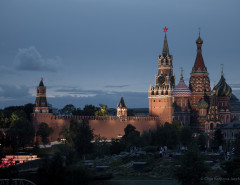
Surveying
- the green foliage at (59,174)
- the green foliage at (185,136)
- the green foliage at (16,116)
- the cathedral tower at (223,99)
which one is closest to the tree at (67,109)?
the green foliage at (16,116)

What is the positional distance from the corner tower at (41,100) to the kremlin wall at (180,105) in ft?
19.3

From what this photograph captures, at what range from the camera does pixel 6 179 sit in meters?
36.6

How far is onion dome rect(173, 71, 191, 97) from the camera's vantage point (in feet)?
330

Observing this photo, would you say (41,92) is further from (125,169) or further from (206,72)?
(125,169)

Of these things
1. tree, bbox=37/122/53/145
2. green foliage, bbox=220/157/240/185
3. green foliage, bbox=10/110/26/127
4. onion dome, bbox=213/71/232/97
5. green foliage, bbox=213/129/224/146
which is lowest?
green foliage, bbox=220/157/240/185

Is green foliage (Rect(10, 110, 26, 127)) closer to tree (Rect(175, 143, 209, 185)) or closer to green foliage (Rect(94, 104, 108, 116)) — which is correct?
green foliage (Rect(94, 104, 108, 116))

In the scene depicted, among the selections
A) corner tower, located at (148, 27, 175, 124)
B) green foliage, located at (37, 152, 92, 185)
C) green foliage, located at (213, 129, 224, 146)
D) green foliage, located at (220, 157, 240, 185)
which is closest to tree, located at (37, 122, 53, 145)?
green foliage, located at (213, 129, 224, 146)

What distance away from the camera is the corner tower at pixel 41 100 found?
8538cm

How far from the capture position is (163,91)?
102625 millimetres

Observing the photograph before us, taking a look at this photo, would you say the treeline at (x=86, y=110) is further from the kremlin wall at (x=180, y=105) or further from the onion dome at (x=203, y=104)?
the onion dome at (x=203, y=104)

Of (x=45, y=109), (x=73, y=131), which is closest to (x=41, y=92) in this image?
(x=45, y=109)

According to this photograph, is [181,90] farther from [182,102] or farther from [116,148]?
[116,148]

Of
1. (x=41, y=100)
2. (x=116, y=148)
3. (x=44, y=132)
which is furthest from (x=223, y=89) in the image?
(x=116, y=148)

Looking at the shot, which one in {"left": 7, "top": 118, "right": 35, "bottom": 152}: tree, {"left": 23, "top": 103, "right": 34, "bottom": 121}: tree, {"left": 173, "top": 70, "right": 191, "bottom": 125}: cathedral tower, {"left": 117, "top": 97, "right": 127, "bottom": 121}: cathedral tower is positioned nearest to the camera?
{"left": 7, "top": 118, "right": 35, "bottom": 152}: tree
